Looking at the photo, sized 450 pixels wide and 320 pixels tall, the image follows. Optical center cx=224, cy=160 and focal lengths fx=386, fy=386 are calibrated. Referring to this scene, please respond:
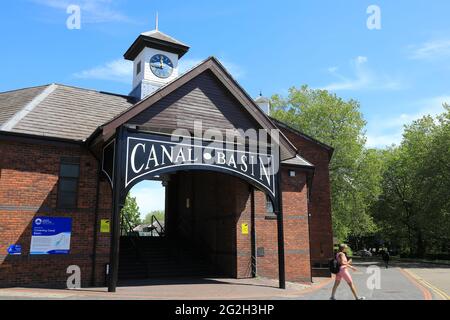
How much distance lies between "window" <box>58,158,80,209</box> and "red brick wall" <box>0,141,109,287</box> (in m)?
0.16

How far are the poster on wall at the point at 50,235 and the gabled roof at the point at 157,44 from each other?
10188 millimetres

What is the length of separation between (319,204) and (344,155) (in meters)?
14.7

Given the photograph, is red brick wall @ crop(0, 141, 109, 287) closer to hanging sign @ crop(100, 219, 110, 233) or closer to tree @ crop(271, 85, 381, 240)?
hanging sign @ crop(100, 219, 110, 233)

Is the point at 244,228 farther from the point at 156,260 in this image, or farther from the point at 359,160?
the point at 359,160

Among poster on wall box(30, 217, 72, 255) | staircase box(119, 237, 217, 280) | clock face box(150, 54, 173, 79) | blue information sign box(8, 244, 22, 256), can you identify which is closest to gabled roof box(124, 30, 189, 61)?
clock face box(150, 54, 173, 79)

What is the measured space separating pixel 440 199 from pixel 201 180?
2959cm

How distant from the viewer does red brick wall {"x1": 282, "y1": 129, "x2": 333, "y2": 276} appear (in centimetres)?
2555

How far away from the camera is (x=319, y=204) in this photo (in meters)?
26.2

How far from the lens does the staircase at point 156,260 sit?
50.3ft

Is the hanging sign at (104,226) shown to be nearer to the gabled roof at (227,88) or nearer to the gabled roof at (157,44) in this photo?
the gabled roof at (227,88)

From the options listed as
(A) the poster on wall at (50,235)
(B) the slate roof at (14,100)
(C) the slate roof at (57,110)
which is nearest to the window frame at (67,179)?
(A) the poster on wall at (50,235)

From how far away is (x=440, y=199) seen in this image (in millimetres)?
38438
